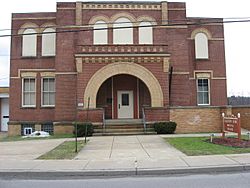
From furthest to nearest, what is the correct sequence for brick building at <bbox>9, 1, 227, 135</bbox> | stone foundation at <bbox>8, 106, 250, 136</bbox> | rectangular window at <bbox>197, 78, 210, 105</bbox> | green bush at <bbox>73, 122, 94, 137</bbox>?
rectangular window at <bbox>197, 78, 210, 105</bbox> → brick building at <bbox>9, 1, 227, 135</bbox> → stone foundation at <bbox>8, 106, 250, 136</bbox> → green bush at <bbox>73, 122, 94, 137</bbox>

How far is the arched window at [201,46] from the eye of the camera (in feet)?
90.6

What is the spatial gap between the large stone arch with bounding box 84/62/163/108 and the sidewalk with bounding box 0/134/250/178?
951 cm

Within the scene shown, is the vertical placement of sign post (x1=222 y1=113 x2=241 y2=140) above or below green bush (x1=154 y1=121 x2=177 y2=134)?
above

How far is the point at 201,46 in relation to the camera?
90.9 feet

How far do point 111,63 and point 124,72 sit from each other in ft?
3.84

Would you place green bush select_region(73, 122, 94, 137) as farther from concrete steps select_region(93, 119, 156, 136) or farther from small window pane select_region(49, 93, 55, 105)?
small window pane select_region(49, 93, 55, 105)

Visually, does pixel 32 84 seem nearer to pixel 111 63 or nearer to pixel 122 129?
pixel 111 63

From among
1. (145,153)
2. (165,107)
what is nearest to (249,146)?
(145,153)

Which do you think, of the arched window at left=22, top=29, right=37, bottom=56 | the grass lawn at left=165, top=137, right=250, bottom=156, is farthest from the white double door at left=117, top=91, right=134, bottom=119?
the grass lawn at left=165, top=137, right=250, bottom=156

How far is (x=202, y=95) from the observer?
2741cm

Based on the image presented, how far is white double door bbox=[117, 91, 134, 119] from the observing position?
979 inches

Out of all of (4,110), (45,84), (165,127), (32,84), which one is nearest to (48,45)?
(45,84)

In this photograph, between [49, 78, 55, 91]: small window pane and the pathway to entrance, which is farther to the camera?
[49, 78, 55, 91]: small window pane

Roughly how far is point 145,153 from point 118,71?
1081cm
